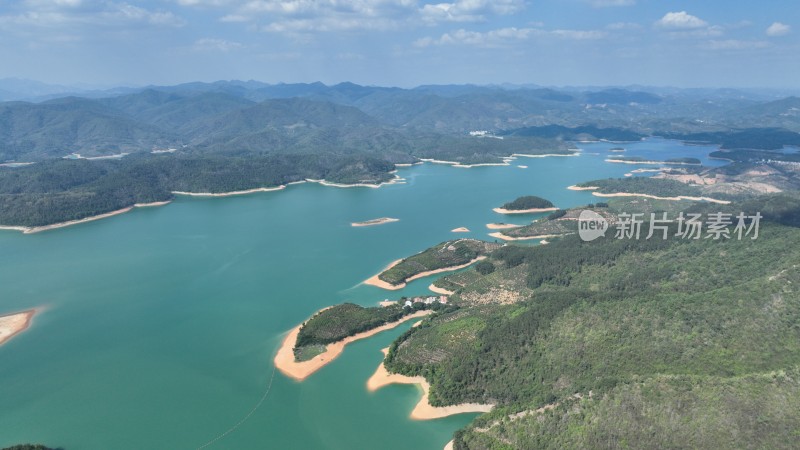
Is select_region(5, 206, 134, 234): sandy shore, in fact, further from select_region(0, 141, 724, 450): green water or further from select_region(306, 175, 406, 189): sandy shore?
select_region(306, 175, 406, 189): sandy shore

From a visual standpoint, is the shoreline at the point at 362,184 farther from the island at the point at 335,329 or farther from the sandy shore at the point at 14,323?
the sandy shore at the point at 14,323

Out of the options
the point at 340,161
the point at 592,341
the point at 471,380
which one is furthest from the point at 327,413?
the point at 340,161

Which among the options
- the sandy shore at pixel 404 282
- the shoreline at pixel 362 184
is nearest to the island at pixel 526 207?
the sandy shore at pixel 404 282

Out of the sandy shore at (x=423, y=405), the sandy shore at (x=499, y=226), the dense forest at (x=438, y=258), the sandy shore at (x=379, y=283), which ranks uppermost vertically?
the dense forest at (x=438, y=258)
